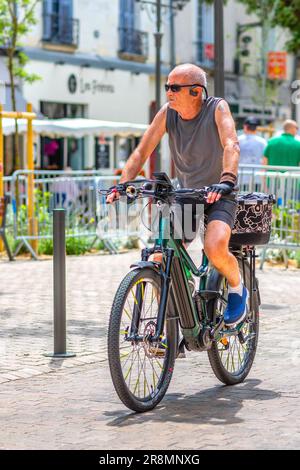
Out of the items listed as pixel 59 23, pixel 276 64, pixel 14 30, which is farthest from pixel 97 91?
pixel 14 30

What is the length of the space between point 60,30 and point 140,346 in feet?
94.4

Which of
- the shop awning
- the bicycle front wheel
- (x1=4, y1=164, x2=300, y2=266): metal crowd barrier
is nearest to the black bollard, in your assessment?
the bicycle front wheel

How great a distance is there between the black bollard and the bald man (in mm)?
7585

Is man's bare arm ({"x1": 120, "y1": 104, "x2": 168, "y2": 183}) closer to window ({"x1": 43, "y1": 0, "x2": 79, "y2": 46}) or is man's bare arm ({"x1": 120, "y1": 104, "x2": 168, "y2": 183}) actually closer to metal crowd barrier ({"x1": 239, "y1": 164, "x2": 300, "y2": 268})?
metal crowd barrier ({"x1": 239, "y1": 164, "x2": 300, "y2": 268})

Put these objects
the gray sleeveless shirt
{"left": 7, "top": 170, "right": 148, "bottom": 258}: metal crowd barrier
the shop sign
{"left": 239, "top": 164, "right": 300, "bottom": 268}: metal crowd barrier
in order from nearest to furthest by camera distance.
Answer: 1. the gray sleeveless shirt
2. {"left": 239, "top": 164, "right": 300, "bottom": 268}: metal crowd barrier
3. {"left": 7, "top": 170, "right": 148, "bottom": 258}: metal crowd barrier
4. the shop sign

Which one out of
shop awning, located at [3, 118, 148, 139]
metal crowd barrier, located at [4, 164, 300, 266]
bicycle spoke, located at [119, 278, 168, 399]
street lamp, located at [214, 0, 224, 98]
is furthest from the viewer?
shop awning, located at [3, 118, 148, 139]

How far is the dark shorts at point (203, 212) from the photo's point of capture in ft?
20.9

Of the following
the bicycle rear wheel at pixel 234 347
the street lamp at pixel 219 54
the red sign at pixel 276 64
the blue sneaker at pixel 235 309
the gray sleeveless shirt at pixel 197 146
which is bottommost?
the bicycle rear wheel at pixel 234 347

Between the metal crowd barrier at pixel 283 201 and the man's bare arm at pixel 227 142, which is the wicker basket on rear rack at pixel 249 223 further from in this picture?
the metal crowd barrier at pixel 283 201

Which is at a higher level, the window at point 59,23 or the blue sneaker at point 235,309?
the window at point 59,23

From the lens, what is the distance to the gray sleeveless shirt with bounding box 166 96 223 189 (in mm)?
6539

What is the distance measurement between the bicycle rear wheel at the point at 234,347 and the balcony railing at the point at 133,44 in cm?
3045

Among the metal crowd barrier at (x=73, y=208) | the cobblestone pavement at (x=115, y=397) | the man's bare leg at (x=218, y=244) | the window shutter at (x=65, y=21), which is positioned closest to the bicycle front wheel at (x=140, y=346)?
the cobblestone pavement at (x=115, y=397)
